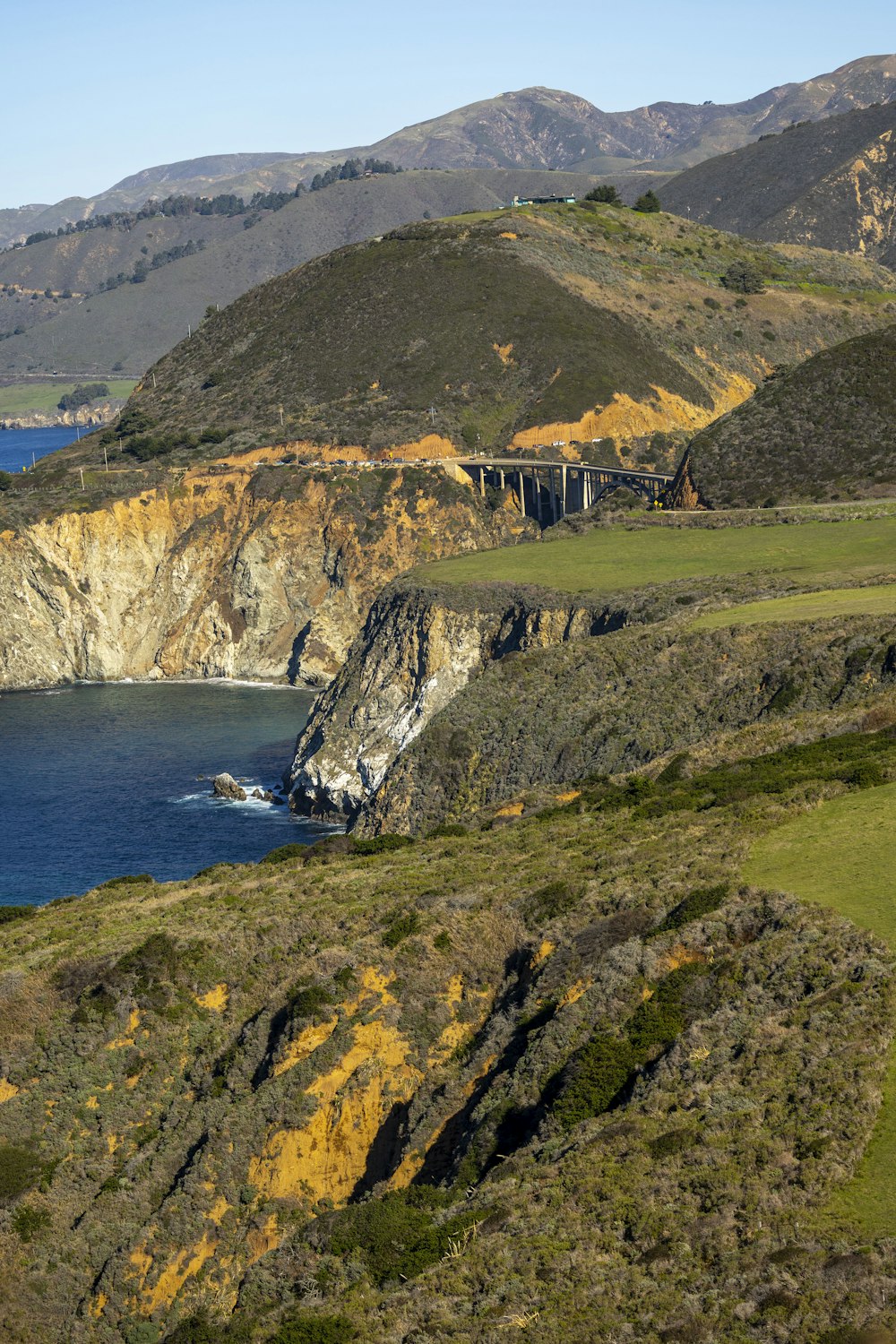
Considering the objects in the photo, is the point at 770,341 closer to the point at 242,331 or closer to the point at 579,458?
the point at 579,458

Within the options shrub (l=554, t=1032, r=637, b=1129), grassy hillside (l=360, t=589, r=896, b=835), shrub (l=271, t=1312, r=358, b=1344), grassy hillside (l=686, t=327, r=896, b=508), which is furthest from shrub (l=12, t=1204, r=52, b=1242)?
grassy hillside (l=686, t=327, r=896, b=508)

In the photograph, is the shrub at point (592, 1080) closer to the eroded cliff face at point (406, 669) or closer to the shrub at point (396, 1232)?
the shrub at point (396, 1232)

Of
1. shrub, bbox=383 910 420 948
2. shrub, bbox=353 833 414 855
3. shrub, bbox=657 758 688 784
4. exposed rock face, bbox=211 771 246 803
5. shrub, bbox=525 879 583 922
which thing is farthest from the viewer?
exposed rock face, bbox=211 771 246 803

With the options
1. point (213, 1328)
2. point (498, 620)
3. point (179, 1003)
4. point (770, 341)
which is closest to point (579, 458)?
point (770, 341)

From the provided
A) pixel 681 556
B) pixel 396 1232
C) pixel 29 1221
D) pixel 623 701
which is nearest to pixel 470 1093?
pixel 396 1232

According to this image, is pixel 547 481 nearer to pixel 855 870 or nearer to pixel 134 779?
pixel 134 779

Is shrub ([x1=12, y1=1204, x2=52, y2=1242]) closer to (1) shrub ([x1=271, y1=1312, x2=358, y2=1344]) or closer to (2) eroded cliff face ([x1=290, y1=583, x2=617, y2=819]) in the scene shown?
(1) shrub ([x1=271, y1=1312, x2=358, y2=1344])
